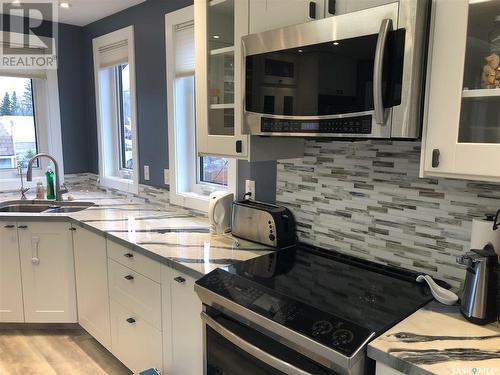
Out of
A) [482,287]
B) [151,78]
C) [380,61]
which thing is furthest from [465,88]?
[151,78]

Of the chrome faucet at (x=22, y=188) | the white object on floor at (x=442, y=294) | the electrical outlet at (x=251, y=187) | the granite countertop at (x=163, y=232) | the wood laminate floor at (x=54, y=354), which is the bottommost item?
the wood laminate floor at (x=54, y=354)

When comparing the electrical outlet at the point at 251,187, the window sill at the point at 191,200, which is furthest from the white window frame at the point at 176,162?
the electrical outlet at the point at 251,187

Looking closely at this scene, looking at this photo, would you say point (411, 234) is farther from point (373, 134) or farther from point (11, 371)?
point (11, 371)

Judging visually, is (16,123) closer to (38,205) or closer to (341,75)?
(38,205)

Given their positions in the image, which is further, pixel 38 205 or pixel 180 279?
pixel 38 205

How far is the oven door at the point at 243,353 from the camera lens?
A: 1267 millimetres

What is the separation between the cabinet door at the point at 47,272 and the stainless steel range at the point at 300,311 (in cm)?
156

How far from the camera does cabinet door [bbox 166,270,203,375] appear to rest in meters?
1.81

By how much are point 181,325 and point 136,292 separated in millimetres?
414

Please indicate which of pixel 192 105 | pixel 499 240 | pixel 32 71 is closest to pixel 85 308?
pixel 192 105

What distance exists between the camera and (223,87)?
1.98 metres

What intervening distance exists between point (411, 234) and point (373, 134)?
55 centimetres

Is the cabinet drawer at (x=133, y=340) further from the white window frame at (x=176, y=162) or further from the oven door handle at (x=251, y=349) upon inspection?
the white window frame at (x=176, y=162)
